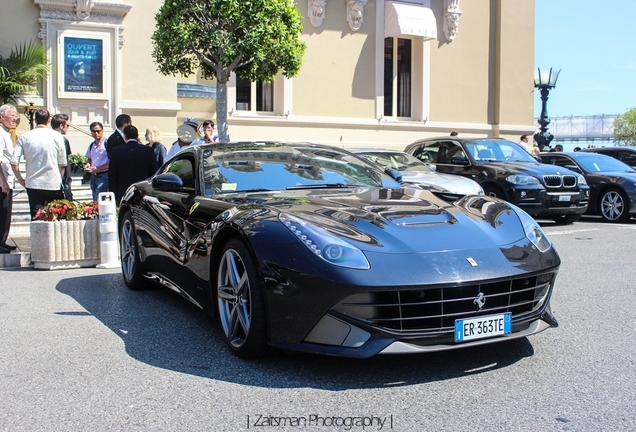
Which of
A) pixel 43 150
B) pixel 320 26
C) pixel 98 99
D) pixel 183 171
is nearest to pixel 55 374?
pixel 183 171

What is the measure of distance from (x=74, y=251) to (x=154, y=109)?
903 centimetres

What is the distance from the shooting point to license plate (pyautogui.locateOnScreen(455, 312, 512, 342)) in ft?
12.5

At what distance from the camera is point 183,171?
19.4 feet

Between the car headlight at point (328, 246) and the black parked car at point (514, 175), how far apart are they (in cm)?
896

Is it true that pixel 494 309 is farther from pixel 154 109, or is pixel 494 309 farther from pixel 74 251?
pixel 154 109

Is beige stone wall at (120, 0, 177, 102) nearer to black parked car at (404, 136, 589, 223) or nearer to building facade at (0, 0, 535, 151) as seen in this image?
building facade at (0, 0, 535, 151)

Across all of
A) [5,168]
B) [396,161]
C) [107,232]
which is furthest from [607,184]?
[5,168]

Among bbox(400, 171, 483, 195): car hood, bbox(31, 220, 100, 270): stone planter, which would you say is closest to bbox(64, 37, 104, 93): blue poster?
bbox(400, 171, 483, 195): car hood

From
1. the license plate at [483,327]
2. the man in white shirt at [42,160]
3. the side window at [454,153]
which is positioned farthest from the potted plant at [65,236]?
the side window at [454,153]

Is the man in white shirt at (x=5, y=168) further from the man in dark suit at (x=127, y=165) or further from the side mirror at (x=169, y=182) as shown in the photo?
the side mirror at (x=169, y=182)

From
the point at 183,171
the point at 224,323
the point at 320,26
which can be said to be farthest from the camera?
the point at 320,26

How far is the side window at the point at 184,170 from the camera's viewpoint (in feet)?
18.3

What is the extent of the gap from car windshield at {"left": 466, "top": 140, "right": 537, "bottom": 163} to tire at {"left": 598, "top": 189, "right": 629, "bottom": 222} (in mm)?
1688

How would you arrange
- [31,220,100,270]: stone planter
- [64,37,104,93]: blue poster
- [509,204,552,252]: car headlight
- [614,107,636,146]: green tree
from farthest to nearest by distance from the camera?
[614,107,636,146]: green tree → [64,37,104,93]: blue poster → [31,220,100,270]: stone planter → [509,204,552,252]: car headlight
